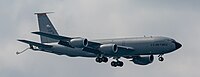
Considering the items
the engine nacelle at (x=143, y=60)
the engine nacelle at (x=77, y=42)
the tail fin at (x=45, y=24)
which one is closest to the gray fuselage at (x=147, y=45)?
the engine nacelle at (x=77, y=42)

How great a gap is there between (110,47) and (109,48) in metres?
0.24

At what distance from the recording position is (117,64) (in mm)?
142250

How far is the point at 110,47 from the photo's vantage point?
13688cm

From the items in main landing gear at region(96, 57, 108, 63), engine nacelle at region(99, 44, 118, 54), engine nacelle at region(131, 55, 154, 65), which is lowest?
engine nacelle at region(131, 55, 154, 65)

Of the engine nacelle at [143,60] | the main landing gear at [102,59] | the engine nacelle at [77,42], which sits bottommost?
the engine nacelle at [143,60]

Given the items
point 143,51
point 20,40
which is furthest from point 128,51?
point 20,40

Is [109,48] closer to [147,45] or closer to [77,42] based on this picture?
[77,42]

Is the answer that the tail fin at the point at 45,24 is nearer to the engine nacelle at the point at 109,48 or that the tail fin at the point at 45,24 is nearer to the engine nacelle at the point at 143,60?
the engine nacelle at the point at 143,60

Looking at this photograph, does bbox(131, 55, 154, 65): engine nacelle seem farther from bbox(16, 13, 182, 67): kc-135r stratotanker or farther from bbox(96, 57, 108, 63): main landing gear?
bbox(96, 57, 108, 63): main landing gear

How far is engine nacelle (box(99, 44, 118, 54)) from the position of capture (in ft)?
448

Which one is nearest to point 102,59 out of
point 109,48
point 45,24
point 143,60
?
point 109,48

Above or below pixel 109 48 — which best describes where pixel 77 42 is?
above

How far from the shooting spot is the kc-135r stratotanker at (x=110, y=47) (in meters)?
136

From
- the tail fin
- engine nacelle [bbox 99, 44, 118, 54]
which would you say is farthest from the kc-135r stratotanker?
the tail fin
